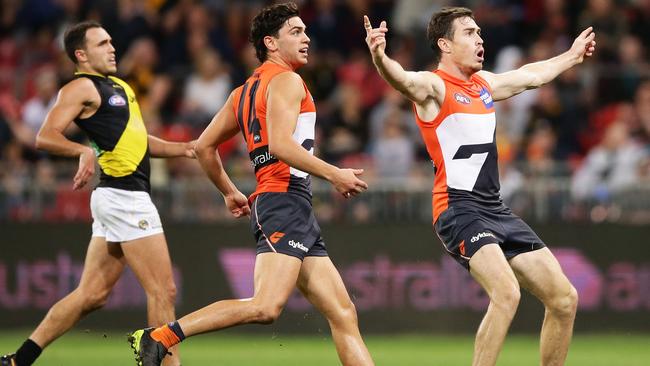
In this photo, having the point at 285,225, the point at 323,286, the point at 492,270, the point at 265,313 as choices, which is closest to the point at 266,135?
the point at 285,225

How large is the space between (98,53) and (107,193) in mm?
1215

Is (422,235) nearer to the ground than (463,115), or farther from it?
nearer to the ground

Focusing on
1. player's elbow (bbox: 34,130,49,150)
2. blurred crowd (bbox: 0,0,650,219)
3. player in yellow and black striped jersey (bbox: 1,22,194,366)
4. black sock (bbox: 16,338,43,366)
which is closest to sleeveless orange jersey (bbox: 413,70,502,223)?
player in yellow and black striped jersey (bbox: 1,22,194,366)

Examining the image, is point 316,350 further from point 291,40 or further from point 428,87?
point 291,40

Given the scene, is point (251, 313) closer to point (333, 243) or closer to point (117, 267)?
point (117, 267)

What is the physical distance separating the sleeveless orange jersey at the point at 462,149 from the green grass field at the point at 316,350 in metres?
3.41

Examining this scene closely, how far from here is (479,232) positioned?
8766 millimetres

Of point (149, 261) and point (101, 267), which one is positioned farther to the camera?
point (101, 267)

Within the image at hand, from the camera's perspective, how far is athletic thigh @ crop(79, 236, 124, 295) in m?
10.1

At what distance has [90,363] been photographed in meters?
12.0

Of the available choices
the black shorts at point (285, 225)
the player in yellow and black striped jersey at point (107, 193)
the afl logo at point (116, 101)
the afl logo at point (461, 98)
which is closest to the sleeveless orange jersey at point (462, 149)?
the afl logo at point (461, 98)

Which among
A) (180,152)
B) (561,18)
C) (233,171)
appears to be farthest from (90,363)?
(561,18)

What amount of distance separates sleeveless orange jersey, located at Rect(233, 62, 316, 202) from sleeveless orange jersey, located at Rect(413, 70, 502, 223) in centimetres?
96

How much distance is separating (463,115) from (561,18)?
959 centimetres
